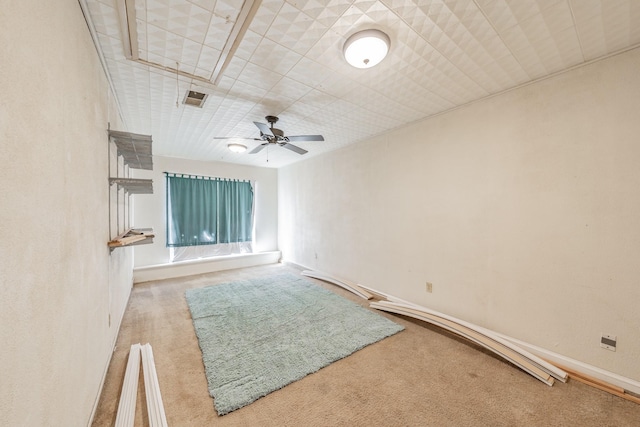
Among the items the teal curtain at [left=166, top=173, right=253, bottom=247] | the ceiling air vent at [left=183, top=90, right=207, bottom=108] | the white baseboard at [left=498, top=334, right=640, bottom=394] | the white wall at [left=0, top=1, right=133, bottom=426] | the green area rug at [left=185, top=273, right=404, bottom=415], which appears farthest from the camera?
the teal curtain at [left=166, top=173, right=253, bottom=247]

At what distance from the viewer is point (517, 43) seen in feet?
5.68

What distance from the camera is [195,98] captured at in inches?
98.5

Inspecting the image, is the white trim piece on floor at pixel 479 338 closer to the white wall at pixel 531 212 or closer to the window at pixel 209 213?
the white wall at pixel 531 212

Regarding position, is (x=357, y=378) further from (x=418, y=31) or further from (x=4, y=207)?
(x=418, y=31)

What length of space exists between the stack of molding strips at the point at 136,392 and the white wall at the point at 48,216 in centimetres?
18

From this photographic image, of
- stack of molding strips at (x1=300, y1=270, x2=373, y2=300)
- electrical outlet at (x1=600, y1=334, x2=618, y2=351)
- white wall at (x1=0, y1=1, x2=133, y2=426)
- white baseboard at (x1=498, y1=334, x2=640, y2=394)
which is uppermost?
white wall at (x1=0, y1=1, x2=133, y2=426)

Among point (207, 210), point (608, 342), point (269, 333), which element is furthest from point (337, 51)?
point (207, 210)

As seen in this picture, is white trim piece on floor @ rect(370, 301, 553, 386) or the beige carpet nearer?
the beige carpet

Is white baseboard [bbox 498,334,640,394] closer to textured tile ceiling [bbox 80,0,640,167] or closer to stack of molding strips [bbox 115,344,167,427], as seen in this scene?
textured tile ceiling [bbox 80,0,640,167]

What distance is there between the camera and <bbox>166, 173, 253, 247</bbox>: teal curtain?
5.07 metres

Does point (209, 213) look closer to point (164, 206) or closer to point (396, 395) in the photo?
point (164, 206)

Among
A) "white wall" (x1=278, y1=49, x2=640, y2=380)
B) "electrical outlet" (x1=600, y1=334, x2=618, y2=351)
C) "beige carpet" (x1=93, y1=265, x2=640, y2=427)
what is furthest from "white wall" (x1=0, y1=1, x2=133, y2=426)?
"electrical outlet" (x1=600, y1=334, x2=618, y2=351)

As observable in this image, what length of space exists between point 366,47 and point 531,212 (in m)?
2.12

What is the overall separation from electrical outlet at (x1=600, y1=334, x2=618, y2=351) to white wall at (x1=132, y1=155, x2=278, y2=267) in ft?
19.0
